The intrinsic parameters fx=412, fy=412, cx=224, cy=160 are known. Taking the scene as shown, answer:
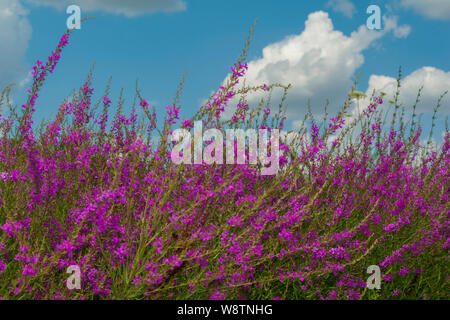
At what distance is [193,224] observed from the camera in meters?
2.58

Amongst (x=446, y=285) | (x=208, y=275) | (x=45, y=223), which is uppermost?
(x=45, y=223)

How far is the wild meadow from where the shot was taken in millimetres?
2236

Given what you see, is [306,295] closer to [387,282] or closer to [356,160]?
[387,282]

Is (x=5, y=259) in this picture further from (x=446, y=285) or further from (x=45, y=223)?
(x=446, y=285)

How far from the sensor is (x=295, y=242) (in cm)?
292

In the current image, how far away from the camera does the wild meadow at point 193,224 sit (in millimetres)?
2236

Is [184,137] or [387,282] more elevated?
[184,137]

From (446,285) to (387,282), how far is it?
0.51 m

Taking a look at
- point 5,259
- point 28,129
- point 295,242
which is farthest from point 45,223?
point 295,242
